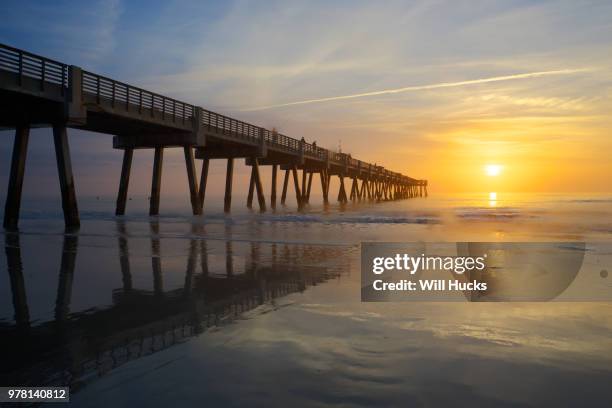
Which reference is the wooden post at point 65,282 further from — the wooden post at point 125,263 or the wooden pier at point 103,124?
the wooden pier at point 103,124

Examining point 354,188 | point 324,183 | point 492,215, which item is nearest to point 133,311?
point 492,215

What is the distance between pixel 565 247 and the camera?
13.3m

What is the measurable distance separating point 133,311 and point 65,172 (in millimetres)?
14684

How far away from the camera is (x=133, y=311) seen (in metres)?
5.61

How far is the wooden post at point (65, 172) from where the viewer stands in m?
17.7

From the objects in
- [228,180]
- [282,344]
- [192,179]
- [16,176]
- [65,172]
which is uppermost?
[228,180]

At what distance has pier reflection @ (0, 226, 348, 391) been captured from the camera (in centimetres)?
384

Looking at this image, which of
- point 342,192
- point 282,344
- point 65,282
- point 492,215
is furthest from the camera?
point 342,192

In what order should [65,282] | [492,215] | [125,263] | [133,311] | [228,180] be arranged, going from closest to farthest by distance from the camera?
[133,311], [65,282], [125,263], [228,180], [492,215]

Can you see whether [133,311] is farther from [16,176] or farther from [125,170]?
[125,170]

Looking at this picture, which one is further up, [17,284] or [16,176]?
[16,176]

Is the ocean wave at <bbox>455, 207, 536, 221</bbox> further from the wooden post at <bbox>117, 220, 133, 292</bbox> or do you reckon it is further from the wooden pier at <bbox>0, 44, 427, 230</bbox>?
the wooden post at <bbox>117, 220, 133, 292</bbox>

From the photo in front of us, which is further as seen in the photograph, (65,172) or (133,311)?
(65,172)

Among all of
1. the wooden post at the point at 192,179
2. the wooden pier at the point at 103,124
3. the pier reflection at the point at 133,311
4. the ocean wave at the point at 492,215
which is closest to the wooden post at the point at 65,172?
the wooden pier at the point at 103,124
